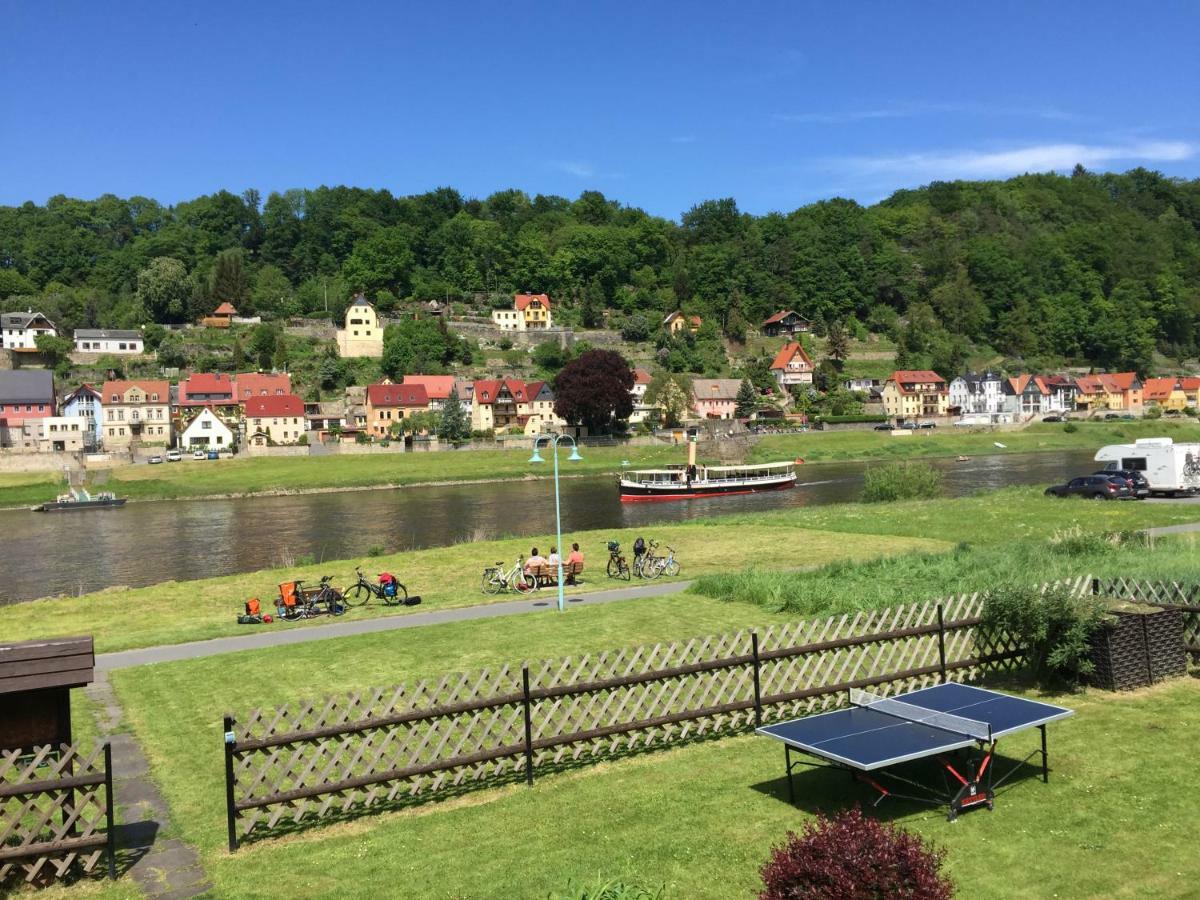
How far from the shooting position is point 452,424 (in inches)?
3824

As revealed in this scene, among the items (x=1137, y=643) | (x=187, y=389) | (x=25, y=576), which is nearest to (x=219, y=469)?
(x=187, y=389)

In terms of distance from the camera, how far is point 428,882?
8523mm

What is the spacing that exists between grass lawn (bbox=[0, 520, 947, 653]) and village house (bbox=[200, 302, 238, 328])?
122 meters

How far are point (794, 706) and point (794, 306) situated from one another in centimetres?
16768

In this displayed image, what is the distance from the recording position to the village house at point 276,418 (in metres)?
104

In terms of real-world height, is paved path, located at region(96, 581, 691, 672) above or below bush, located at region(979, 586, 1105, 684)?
below

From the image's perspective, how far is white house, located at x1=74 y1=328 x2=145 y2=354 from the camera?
426 ft

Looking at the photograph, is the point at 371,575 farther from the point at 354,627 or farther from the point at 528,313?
the point at 528,313

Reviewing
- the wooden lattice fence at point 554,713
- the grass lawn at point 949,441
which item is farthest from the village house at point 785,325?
the wooden lattice fence at point 554,713

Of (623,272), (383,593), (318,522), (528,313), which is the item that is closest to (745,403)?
(528,313)

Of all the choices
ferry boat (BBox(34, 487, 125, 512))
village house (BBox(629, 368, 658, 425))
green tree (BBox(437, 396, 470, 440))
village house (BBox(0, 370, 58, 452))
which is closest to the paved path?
ferry boat (BBox(34, 487, 125, 512))

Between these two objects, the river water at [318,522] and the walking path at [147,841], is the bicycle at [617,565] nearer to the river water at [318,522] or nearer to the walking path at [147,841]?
the walking path at [147,841]

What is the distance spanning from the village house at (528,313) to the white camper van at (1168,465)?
118818 mm

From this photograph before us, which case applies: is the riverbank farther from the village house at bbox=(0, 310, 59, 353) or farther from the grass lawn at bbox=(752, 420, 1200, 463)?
the village house at bbox=(0, 310, 59, 353)
